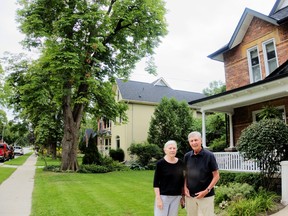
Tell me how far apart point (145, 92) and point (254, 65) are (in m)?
18.3

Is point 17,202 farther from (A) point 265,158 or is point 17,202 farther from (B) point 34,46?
(B) point 34,46

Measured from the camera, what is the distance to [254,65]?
1449 cm

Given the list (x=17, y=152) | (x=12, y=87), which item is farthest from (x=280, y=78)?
(x=17, y=152)

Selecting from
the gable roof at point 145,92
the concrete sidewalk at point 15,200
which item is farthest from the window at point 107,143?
the concrete sidewalk at point 15,200

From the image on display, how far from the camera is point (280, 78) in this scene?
9891 millimetres

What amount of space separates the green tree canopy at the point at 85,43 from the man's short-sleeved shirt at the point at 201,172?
12.9 metres

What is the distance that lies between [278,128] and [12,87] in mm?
19256

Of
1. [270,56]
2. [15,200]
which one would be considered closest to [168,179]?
[15,200]

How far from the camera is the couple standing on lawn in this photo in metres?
4.36

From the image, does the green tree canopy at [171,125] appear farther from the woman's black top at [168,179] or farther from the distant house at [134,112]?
the woman's black top at [168,179]

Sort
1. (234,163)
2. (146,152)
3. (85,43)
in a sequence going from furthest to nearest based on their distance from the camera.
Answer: (146,152), (85,43), (234,163)

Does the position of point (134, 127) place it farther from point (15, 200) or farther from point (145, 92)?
point (15, 200)

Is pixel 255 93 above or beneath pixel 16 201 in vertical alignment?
above

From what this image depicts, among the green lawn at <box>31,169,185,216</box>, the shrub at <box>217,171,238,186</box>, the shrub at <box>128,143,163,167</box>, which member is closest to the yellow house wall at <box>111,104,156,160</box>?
the shrub at <box>128,143,163,167</box>
